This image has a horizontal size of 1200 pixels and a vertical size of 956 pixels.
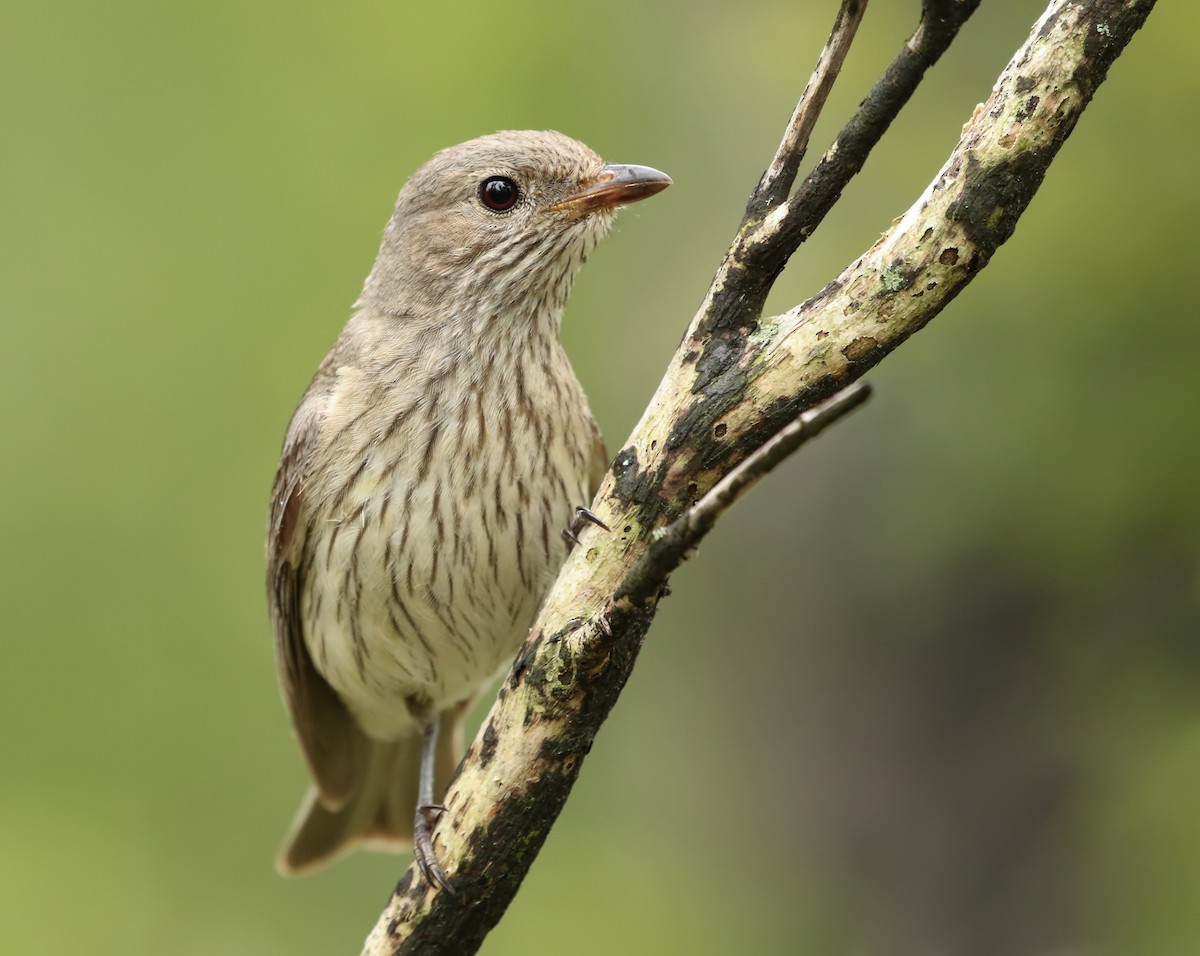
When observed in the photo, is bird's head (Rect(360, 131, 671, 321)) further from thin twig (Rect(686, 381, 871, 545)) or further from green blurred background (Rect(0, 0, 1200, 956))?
thin twig (Rect(686, 381, 871, 545))

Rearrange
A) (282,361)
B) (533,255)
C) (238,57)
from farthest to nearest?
(238,57) < (282,361) < (533,255)

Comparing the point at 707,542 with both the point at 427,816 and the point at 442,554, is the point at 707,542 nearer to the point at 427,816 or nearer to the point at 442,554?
the point at 442,554

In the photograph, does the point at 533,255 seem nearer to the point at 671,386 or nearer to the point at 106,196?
the point at 671,386

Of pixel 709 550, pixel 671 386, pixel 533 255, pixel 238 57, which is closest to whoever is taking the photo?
pixel 671 386

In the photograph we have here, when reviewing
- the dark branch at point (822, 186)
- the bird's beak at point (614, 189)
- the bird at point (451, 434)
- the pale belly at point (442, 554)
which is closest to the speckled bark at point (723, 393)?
the dark branch at point (822, 186)

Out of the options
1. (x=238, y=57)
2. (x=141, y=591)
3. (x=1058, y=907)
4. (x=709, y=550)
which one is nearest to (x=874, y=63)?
(x=709, y=550)

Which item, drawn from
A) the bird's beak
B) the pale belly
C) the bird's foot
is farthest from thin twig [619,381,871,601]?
the bird's beak

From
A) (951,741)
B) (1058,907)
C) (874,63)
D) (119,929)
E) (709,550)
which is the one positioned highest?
(874,63)
